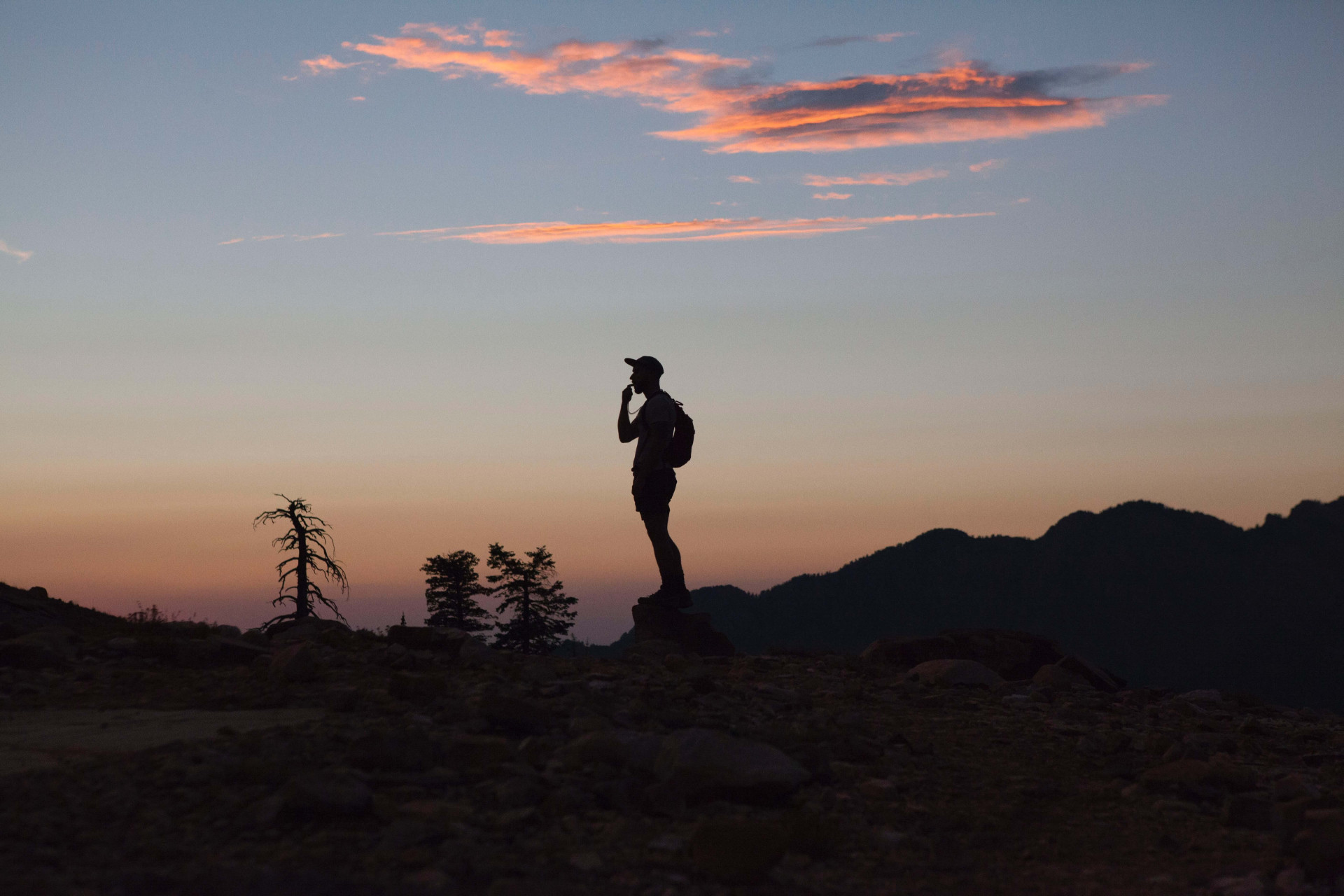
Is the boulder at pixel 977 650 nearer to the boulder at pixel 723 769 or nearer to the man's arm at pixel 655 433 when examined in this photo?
the man's arm at pixel 655 433

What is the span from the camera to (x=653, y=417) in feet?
43.8

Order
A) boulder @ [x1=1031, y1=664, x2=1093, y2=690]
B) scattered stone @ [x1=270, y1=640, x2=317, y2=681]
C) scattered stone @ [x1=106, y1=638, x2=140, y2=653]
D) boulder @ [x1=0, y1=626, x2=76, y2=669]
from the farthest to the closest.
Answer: boulder @ [x1=1031, y1=664, x2=1093, y2=690]
scattered stone @ [x1=106, y1=638, x2=140, y2=653]
boulder @ [x1=0, y1=626, x2=76, y2=669]
scattered stone @ [x1=270, y1=640, x2=317, y2=681]

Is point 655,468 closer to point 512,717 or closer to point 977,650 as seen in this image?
point 977,650

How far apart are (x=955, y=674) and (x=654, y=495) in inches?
164

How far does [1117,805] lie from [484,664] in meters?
5.22

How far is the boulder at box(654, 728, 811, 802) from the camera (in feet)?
20.0

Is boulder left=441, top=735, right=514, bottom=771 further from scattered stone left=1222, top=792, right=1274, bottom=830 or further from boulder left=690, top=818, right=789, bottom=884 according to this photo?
scattered stone left=1222, top=792, right=1274, bottom=830

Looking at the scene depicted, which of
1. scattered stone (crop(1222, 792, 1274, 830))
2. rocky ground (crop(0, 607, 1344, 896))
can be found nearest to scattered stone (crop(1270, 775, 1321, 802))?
rocky ground (crop(0, 607, 1344, 896))

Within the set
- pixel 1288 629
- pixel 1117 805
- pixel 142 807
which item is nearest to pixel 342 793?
pixel 142 807

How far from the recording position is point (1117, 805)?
24.0ft

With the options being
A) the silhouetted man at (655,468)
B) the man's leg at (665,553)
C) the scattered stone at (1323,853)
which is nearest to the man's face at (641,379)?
the silhouetted man at (655,468)

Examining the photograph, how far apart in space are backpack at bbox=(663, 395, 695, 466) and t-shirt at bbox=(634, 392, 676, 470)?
0.32 feet

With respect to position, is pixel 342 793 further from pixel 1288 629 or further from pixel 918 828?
pixel 1288 629

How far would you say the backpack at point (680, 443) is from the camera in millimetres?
13688
